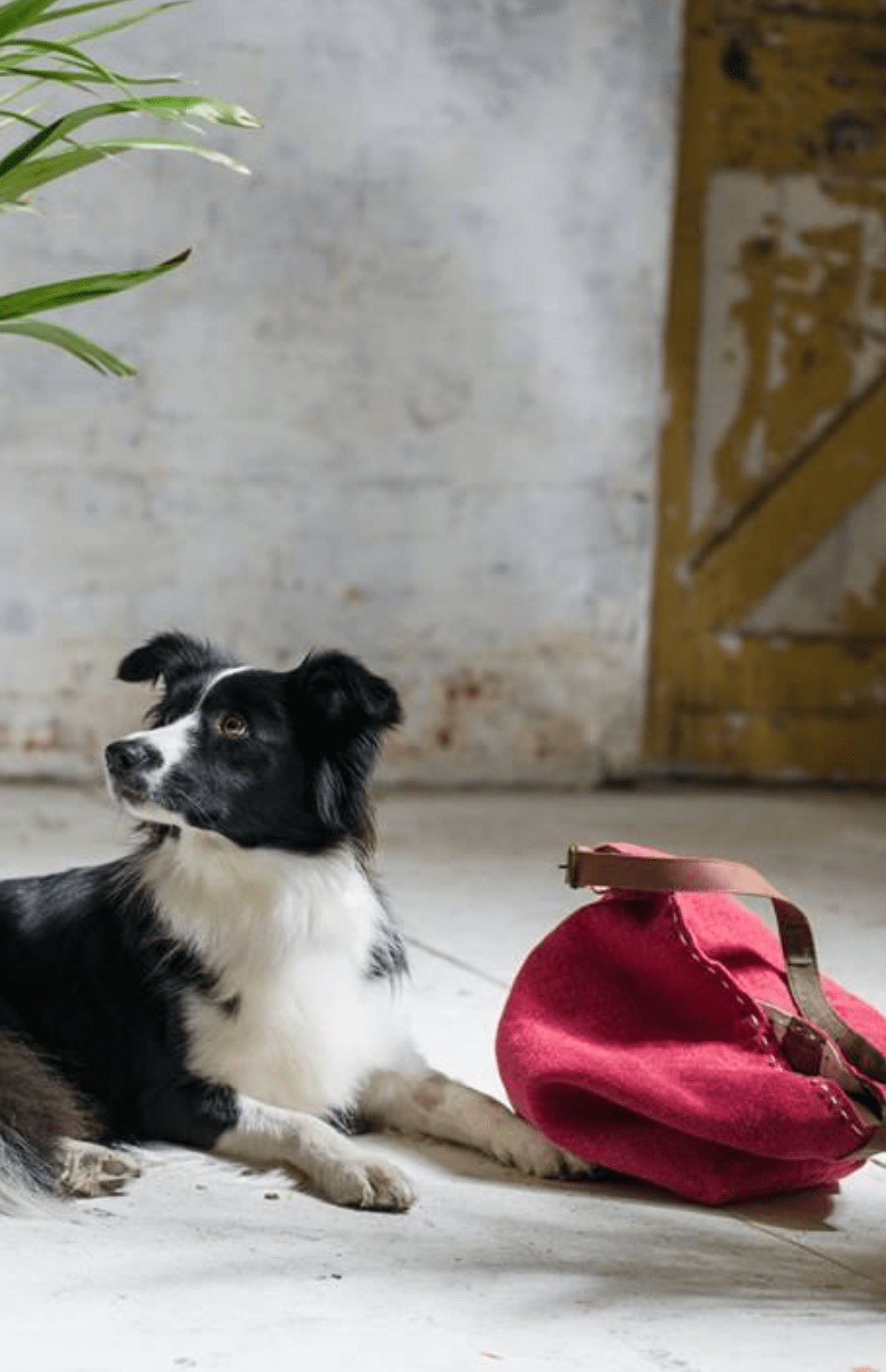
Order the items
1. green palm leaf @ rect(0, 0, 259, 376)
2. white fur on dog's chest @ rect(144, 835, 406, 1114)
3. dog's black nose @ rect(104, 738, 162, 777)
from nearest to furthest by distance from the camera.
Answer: green palm leaf @ rect(0, 0, 259, 376) < dog's black nose @ rect(104, 738, 162, 777) < white fur on dog's chest @ rect(144, 835, 406, 1114)

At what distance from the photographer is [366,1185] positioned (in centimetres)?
232

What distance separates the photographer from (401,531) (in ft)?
17.8

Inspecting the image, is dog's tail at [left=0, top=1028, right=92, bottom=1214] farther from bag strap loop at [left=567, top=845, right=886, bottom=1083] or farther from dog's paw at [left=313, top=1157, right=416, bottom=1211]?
bag strap loop at [left=567, top=845, right=886, bottom=1083]

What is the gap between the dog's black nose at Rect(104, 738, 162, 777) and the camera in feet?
7.86

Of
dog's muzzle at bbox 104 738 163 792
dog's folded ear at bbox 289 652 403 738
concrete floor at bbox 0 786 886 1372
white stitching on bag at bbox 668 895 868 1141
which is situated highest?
dog's folded ear at bbox 289 652 403 738

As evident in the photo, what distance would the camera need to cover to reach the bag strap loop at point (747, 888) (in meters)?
2.43

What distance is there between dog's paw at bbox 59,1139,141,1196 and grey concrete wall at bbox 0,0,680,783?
2962mm

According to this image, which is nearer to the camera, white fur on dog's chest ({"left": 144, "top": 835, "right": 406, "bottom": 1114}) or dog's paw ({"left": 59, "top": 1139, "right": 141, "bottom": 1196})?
dog's paw ({"left": 59, "top": 1139, "right": 141, "bottom": 1196})

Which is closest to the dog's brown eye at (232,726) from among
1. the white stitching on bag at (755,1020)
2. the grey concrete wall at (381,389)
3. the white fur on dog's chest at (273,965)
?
the white fur on dog's chest at (273,965)

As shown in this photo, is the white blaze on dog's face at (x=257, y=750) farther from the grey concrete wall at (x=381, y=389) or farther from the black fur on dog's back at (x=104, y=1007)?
the grey concrete wall at (x=381, y=389)

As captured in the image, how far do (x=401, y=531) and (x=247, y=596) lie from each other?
16.3 inches

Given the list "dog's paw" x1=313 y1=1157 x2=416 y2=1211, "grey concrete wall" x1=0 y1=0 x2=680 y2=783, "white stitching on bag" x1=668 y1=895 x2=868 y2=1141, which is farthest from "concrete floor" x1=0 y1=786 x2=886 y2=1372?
"grey concrete wall" x1=0 y1=0 x2=680 y2=783

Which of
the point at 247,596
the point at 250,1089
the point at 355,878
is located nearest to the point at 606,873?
the point at 355,878

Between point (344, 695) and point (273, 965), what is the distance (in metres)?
0.33
